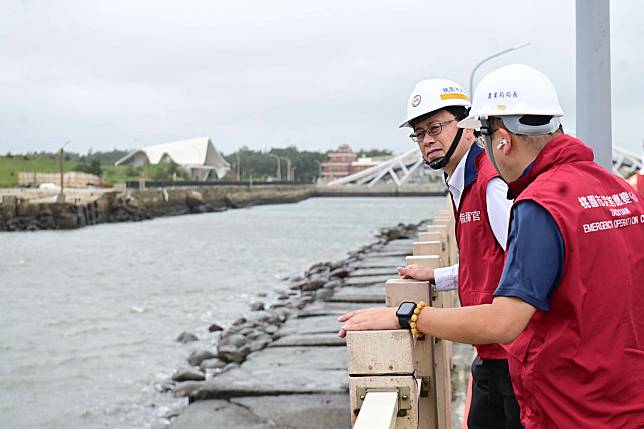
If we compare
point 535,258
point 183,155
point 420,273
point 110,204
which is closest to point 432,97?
point 420,273

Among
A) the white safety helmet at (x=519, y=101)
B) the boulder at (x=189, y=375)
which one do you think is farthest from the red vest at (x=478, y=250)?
the boulder at (x=189, y=375)

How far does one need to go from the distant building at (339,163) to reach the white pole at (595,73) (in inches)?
6310

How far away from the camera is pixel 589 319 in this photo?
1931mm

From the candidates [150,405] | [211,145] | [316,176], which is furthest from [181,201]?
[316,176]

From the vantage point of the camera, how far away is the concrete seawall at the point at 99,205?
52600 mm

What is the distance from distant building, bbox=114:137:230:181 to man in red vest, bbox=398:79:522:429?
12115cm

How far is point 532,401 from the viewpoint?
81.5 inches

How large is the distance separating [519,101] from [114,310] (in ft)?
51.6

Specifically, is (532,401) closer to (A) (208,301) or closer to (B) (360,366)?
(B) (360,366)

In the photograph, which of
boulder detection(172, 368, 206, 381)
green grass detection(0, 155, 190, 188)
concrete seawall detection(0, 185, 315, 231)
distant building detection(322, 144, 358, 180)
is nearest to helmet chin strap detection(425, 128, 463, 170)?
boulder detection(172, 368, 206, 381)

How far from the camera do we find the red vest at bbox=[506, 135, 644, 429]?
6.28 feet

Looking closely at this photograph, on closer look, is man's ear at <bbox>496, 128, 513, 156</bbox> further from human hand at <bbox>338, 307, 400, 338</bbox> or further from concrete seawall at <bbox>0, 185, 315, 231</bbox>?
concrete seawall at <bbox>0, 185, 315, 231</bbox>

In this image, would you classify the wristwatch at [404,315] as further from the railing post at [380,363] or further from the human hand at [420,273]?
the human hand at [420,273]

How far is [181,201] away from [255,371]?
7112 centimetres
